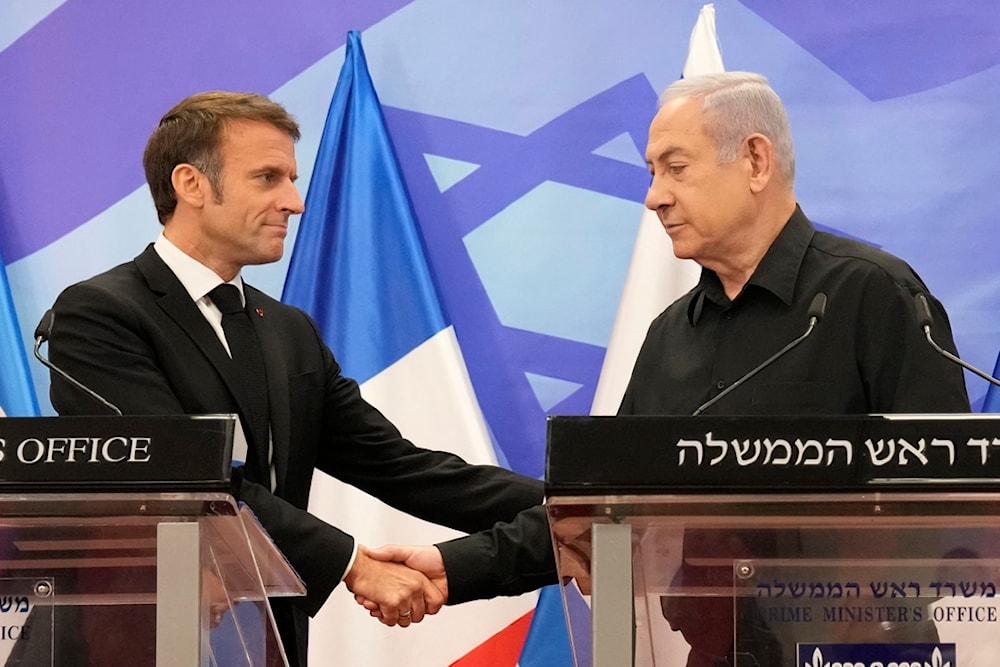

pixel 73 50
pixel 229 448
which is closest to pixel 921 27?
pixel 73 50

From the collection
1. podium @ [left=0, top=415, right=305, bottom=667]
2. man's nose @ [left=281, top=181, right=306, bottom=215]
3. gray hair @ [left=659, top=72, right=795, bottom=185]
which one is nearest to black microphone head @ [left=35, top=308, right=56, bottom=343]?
podium @ [left=0, top=415, right=305, bottom=667]

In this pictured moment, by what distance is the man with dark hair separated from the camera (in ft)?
9.29

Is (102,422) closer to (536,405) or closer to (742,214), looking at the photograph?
(742,214)

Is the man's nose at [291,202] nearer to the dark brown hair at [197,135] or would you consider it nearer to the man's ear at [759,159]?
the dark brown hair at [197,135]

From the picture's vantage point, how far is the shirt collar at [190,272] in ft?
9.89

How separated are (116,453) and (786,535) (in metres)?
0.77

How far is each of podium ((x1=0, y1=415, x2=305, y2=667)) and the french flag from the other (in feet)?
Answer: 6.09

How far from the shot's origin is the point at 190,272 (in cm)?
304

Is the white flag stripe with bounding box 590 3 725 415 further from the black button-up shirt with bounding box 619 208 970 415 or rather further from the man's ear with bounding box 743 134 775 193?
the man's ear with bounding box 743 134 775 193

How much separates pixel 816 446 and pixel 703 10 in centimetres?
230

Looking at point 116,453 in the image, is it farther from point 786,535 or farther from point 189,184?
point 189,184

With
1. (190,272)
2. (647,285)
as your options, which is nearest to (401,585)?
(190,272)

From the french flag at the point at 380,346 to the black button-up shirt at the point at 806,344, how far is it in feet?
2.85

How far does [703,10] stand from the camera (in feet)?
12.2
